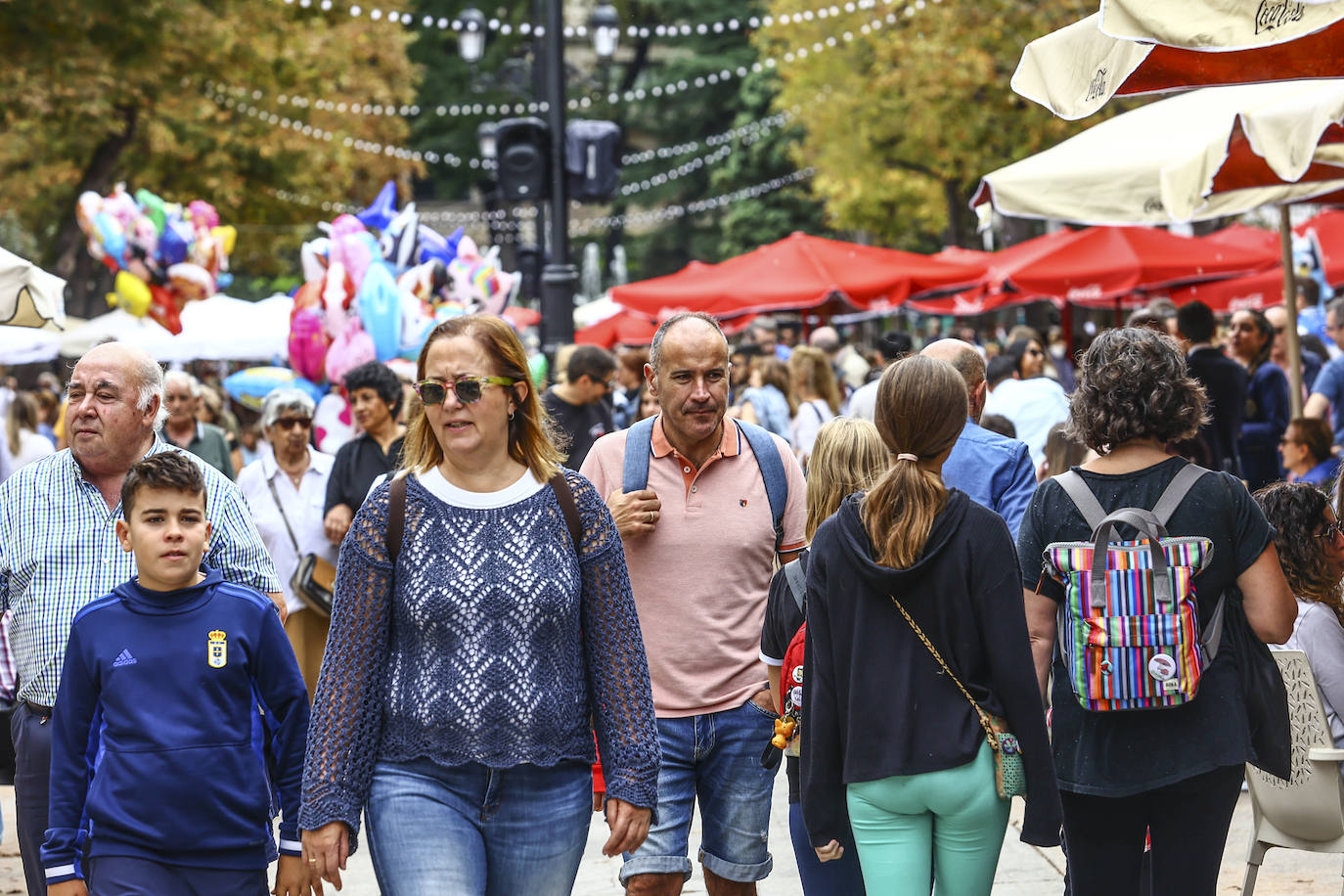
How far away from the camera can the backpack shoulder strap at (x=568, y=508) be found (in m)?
3.63

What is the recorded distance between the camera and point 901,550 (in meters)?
3.68

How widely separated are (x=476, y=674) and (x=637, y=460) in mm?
1431

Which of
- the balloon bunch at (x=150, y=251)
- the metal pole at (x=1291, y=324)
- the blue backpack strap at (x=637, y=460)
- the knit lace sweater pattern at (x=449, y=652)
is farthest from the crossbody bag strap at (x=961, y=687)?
the balloon bunch at (x=150, y=251)

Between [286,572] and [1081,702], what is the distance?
200 inches

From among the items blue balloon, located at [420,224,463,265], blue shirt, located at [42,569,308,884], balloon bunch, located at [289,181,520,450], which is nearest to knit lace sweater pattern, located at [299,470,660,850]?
blue shirt, located at [42,569,308,884]

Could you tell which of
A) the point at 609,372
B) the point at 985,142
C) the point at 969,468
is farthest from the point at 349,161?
the point at 969,468

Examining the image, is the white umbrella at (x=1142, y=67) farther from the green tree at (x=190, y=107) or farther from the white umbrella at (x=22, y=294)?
the green tree at (x=190, y=107)

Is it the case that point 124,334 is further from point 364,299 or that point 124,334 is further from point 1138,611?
point 1138,611

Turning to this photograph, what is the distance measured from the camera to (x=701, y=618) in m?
4.62

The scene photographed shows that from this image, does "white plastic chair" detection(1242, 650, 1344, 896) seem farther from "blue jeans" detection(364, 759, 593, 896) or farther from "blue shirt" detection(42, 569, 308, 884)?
"blue shirt" detection(42, 569, 308, 884)

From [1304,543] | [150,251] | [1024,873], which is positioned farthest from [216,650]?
[150,251]

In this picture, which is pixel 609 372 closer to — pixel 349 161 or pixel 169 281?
pixel 169 281

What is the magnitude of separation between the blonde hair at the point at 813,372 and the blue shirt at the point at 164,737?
788cm

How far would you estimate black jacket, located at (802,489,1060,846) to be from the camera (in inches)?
145
